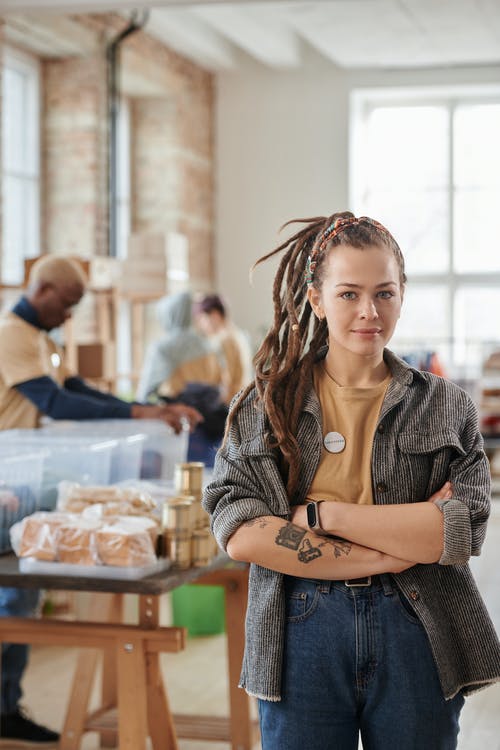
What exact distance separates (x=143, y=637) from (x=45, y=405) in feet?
3.64

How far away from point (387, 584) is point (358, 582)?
0.04 meters

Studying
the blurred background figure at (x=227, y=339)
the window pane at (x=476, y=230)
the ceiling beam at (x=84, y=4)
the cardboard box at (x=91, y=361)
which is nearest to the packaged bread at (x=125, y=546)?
the ceiling beam at (x=84, y=4)

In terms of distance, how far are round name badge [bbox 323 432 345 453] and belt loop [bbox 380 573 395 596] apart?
20 cm

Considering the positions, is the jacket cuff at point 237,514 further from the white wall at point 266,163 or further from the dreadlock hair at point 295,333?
the white wall at point 266,163

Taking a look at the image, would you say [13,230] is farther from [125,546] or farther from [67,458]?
[125,546]

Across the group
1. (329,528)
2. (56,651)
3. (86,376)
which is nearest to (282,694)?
(329,528)

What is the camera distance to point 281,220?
421 inches

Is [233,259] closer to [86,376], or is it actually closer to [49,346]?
[86,376]

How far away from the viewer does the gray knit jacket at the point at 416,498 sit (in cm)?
162

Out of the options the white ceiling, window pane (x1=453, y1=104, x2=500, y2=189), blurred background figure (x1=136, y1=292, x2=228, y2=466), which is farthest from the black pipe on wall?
window pane (x1=453, y1=104, x2=500, y2=189)

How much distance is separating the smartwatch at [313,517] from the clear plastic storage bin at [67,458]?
1571mm

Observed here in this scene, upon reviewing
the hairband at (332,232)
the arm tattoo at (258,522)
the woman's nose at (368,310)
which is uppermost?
the hairband at (332,232)

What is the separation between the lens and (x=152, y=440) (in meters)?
3.79

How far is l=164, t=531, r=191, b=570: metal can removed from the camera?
2.72 meters
